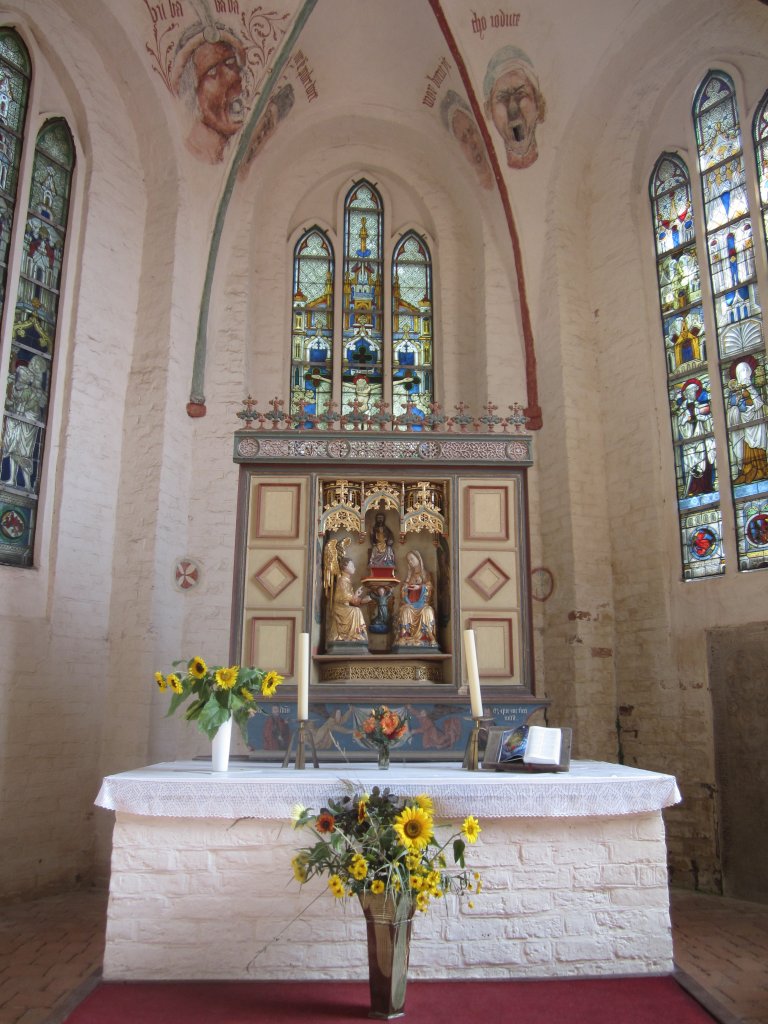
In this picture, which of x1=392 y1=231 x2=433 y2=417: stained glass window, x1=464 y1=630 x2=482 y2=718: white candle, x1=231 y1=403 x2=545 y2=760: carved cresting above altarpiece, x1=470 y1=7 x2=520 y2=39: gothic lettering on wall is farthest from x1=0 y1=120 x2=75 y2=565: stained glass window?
x1=464 y1=630 x2=482 y2=718: white candle

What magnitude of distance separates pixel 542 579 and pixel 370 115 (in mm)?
6851

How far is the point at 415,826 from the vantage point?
4.10 m

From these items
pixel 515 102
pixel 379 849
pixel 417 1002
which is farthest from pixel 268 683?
pixel 515 102

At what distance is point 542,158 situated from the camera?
1125cm

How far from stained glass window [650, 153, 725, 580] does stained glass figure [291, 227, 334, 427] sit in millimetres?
4338

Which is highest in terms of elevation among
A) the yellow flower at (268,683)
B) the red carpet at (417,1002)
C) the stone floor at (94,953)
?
the yellow flower at (268,683)

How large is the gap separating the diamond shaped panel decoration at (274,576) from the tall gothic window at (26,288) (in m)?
3.04

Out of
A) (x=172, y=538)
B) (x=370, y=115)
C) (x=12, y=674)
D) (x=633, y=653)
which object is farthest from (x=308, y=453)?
(x=370, y=115)

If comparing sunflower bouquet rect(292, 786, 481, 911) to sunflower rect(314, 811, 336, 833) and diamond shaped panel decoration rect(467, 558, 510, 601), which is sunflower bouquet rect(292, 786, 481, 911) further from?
diamond shaped panel decoration rect(467, 558, 510, 601)

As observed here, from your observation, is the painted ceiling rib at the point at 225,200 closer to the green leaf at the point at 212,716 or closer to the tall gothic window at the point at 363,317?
the tall gothic window at the point at 363,317

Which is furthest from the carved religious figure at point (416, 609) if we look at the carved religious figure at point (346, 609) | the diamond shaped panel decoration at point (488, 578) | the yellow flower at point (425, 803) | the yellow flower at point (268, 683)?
the yellow flower at point (425, 803)

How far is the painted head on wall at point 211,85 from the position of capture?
10648 mm

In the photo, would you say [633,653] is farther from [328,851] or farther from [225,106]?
[225,106]

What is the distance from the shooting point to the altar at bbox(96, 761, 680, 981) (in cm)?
455
